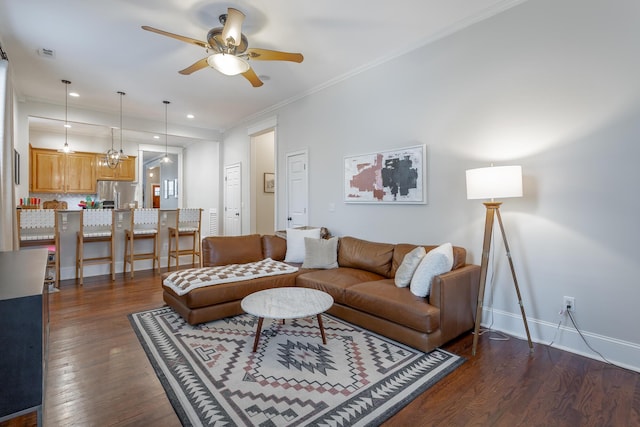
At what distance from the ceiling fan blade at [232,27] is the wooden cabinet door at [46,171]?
22.6ft

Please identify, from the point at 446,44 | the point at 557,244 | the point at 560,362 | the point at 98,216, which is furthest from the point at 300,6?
the point at 98,216

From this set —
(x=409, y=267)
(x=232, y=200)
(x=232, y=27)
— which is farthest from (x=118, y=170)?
(x=409, y=267)

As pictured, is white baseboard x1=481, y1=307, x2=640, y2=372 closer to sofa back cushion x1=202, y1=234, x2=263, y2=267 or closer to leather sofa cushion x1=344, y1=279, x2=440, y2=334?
leather sofa cushion x1=344, y1=279, x2=440, y2=334

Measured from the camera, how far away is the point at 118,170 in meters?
7.78

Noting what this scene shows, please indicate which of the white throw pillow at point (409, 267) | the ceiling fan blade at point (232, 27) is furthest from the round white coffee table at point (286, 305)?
the ceiling fan blade at point (232, 27)

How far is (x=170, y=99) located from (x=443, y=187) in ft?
14.8

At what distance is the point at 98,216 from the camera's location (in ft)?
15.8

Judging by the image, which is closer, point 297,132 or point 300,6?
point 300,6

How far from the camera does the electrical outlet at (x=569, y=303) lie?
252 centimetres

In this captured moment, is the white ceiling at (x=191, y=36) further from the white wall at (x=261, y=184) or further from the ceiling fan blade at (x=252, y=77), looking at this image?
the white wall at (x=261, y=184)

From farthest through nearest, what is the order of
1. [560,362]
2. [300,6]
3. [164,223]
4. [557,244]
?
1. [164,223]
2. [300,6]
3. [557,244]
4. [560,362]

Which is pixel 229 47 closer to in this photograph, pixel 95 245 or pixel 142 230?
pixel 142 230

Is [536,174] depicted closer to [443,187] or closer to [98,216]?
[443,187]

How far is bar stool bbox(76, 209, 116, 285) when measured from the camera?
15.4 ft
